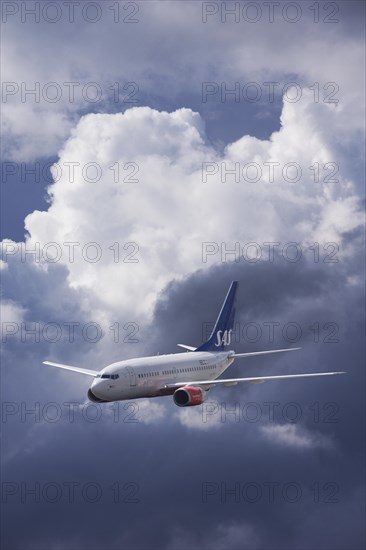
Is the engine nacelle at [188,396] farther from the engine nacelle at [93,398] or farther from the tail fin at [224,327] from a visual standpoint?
the tail fin at [224,327]

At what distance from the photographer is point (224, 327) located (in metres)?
120

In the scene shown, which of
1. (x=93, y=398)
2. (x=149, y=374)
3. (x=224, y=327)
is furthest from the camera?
(x=224, y=327)

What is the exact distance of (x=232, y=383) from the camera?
103 meters

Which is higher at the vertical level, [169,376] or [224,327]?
[224,327]

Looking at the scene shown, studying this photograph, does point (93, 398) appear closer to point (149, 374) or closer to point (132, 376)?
point (132, 376)

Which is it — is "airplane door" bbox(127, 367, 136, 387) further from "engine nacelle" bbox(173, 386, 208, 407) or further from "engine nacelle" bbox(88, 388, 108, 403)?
"engine nacelle" bbox(173, 386, 208, 407)

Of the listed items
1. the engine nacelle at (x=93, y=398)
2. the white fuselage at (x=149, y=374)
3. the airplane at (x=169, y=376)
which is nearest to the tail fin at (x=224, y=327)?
the airplane at (x=169, y=376)

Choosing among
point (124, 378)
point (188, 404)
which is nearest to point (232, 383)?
point (188, 404)

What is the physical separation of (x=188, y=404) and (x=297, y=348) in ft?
46.5

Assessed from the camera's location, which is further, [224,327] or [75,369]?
[224,327]

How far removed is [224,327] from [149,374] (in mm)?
22636

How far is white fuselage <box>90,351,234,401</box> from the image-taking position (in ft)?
314

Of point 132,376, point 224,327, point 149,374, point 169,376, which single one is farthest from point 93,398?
point 224,327

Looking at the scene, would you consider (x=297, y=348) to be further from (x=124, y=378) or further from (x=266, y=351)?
(x=124, y=378)
